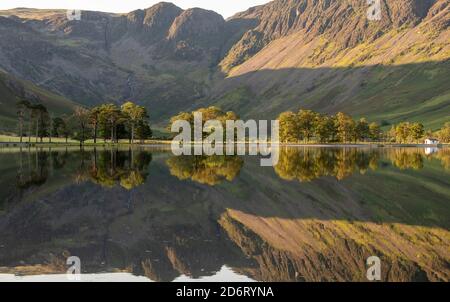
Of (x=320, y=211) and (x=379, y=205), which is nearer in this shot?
(x=320, y=211)

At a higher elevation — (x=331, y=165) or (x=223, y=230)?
(x=331, y=165)

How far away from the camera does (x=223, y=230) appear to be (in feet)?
98.0

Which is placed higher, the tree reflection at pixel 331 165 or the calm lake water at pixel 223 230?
the tree reflection at pixel 331 165

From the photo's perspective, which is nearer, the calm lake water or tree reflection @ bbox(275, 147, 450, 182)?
the calm lake water

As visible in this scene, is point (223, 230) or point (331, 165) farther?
point (331, 165)

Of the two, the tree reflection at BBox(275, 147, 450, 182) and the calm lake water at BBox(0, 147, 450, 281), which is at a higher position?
the tree reflection at BBox(275, 147, 450, 182)

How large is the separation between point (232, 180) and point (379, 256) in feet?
118

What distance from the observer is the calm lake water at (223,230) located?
21.4 meters

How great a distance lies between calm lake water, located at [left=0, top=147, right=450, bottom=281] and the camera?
21.4m

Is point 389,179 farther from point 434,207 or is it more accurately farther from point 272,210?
point 272,210

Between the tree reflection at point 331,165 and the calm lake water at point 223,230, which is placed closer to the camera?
the calm lake water at point 223,230

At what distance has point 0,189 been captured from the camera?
4747 cm
